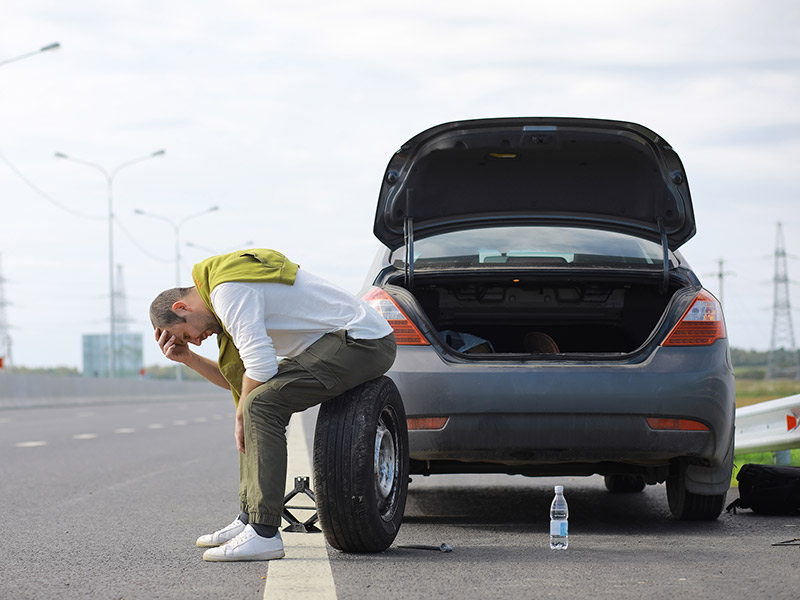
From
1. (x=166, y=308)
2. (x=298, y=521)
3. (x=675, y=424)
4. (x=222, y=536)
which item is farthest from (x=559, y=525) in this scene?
(x=166, y=308)

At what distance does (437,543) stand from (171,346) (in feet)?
4.85

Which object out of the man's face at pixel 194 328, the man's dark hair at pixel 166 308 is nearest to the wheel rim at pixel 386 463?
the man's face at pixel 194 328

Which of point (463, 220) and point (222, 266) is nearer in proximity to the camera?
point (222, 266)

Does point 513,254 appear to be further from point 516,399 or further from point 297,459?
point 297,459

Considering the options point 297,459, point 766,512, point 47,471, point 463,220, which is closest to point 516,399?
point 463,220

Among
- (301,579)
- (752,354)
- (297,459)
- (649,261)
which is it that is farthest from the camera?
(752,354)

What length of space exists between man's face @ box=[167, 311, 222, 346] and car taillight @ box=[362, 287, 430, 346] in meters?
0.87

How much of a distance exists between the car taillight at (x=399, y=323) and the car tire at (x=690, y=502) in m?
1.46

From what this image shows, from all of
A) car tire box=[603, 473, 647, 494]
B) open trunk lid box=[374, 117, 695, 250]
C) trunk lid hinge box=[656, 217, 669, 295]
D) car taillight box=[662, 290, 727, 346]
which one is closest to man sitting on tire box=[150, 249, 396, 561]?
open trunk lid box=[374, 117, 695, 250]

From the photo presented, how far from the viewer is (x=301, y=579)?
430 cm

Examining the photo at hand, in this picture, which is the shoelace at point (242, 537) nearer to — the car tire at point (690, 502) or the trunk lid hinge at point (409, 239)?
the trunk lid hinge at point (409, 239)

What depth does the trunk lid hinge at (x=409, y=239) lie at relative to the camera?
587 centimetres

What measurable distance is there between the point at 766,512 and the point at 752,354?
3964 centimetres

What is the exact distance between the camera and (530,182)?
249 inches
